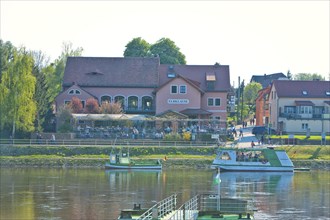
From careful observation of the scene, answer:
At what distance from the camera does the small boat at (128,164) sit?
6838cm

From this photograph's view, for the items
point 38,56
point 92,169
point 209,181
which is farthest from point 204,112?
point 38,56

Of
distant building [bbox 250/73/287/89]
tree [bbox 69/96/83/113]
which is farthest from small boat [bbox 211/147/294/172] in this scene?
distant building [bbox 250/73/287/89]

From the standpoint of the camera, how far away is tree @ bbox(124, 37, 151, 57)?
123 metres

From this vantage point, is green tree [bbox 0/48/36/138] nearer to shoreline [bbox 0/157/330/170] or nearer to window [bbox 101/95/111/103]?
shoreline [bbox 0/157/330/170]

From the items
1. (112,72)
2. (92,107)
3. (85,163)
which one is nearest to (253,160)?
(85,163)

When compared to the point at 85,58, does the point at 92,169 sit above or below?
below

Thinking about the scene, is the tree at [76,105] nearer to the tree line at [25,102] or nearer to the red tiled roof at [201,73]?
the tree line at [25,102]

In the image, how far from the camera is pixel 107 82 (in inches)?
3812

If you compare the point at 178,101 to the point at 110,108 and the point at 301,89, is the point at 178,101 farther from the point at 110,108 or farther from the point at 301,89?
the point at 301,89

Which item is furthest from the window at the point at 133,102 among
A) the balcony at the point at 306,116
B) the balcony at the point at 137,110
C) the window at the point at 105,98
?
the balcony at the point at 306,116

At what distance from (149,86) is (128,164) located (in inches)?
1129

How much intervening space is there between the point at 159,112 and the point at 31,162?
25916 mm

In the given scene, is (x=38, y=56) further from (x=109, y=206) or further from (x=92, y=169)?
(x=109, y=206)

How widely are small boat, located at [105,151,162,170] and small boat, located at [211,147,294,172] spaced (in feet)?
17.9
